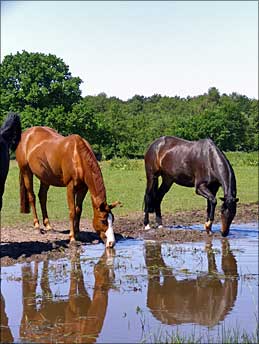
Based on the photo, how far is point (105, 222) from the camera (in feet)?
32.9

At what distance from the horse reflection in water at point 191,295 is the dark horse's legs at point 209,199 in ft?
8.16

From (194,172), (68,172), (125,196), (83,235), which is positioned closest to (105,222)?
(68,172)

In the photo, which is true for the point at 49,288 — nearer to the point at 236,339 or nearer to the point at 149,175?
the point at 236,339

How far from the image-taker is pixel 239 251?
10.3 m

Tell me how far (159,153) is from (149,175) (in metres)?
0.55

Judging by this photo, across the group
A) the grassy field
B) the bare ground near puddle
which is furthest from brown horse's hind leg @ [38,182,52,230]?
the grassy field

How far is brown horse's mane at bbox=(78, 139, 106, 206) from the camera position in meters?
10.1

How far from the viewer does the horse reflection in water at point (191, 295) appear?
21.1 feet

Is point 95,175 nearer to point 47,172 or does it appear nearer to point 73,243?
Answer: point 73,243

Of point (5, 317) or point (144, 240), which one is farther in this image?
point (144, 240)

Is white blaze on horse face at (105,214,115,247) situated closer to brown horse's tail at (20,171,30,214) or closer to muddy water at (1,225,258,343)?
muddy water at (1,225,258,343)

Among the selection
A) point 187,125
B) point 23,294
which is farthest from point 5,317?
point 187,125

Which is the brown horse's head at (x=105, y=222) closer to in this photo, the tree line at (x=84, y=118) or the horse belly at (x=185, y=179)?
the horse belly at (x=185, y=179)

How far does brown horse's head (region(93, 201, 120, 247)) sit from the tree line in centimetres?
3129
